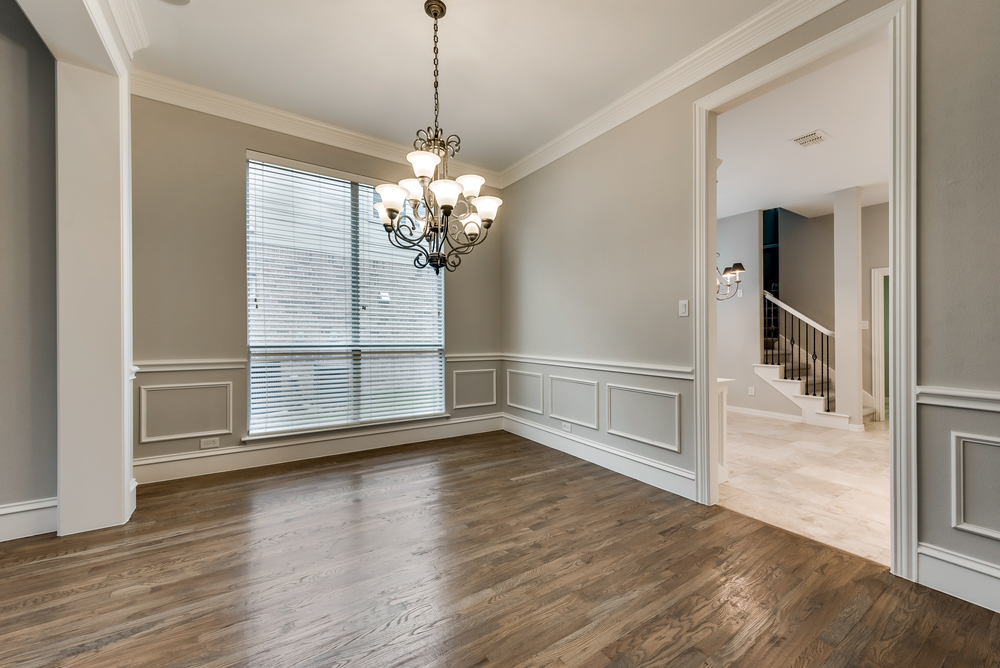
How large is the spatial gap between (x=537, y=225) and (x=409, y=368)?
208 cm

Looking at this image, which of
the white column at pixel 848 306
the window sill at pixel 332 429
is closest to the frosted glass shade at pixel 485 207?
the window sill at pixel 332 429

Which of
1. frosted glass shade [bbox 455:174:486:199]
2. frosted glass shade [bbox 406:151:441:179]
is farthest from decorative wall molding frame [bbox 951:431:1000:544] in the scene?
frosted glass shade [bbox 406:151:441:179]

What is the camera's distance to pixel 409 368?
4.58 m

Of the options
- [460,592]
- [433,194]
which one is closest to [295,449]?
[460,592]

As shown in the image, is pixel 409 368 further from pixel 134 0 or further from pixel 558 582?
pixel 134 0

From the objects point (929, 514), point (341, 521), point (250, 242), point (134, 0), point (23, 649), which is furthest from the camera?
point (250, 242)

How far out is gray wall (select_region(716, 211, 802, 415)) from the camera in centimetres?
630

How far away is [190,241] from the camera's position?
11.3ft

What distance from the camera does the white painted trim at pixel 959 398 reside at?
181 cm

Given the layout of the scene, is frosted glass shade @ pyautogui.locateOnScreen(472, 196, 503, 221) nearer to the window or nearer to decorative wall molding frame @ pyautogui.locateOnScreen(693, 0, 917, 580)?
decorative wall molding frame @ pyautogui.locateOnScreen(693, 0, 917, 580)

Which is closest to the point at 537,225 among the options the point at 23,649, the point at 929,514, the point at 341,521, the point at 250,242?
the point at 250,242

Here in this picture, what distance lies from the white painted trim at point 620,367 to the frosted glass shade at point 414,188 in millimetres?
2174

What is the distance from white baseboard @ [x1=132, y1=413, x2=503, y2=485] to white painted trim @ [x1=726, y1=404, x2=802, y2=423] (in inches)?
155

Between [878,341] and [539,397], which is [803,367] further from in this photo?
[539,397]
